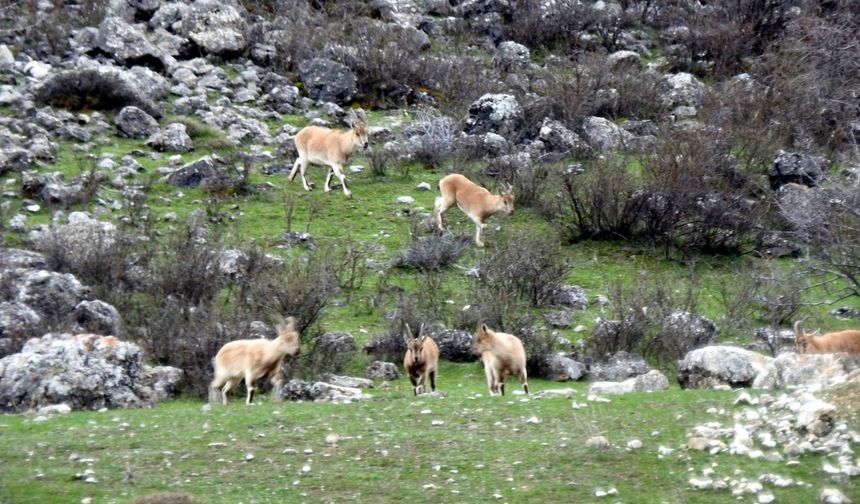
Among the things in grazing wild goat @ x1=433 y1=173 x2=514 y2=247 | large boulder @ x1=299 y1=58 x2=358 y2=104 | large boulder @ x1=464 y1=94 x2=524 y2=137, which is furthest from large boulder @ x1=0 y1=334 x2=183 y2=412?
large boulder @ x1=299 y1=58 x2=358 y2=104

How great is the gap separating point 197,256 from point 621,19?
1868 cm

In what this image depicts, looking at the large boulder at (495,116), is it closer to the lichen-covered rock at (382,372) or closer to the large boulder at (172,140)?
the large boulder at (172,140)

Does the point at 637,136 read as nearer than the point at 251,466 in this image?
No

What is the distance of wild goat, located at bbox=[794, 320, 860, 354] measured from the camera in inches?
555

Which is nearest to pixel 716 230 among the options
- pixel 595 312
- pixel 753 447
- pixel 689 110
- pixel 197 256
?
pixel 595 312

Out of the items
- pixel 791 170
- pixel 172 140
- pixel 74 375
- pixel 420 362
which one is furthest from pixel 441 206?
pixel 74 375

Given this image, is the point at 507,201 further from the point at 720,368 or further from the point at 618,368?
the point at 720,368

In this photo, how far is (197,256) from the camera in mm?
16750

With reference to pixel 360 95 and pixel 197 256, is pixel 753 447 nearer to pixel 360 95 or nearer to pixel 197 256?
pixel 197 256

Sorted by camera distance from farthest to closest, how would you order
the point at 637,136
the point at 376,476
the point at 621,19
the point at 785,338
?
1. the point at 621,19
2. the point at 637,136
3. the point at 785,338
4. the point at 376,476

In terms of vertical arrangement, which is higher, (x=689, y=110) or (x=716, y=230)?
(x=689, y=110)

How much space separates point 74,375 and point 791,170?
13895 millimetres

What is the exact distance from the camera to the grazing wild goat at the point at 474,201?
20.5 meters

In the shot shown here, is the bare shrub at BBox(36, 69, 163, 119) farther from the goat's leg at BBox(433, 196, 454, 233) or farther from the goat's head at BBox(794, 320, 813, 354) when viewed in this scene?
the goat's head at BBox(794, 320, 813, 354)
